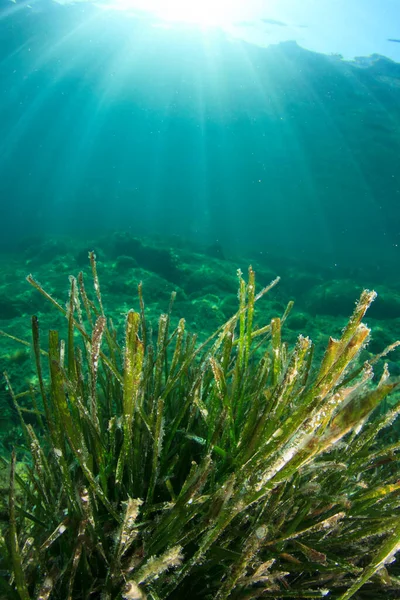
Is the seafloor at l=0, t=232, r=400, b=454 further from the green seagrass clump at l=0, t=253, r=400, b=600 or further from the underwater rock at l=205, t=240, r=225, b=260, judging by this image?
the green seagrass clump at l=0, t=253, r=400, b=600

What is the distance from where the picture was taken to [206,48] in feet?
152

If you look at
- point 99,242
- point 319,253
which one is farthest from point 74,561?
point 319,253

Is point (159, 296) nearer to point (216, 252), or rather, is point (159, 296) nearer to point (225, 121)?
point (216, 252)

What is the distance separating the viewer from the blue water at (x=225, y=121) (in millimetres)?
36906

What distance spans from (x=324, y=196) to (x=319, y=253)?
12229mm

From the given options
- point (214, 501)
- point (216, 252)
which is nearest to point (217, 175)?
point (216, 252)

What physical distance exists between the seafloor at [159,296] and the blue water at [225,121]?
14.8m

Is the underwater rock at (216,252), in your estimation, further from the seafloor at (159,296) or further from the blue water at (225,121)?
the blue water at (225,121)

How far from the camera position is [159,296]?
479 inches

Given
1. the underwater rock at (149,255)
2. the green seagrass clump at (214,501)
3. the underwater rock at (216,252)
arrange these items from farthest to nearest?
the underwater rock at (216,252)
the underwater rock at (149,255)
the green seagrass clump at (214,501)

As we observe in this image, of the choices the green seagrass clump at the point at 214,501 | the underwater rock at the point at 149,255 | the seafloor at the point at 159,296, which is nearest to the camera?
the green seagrass clump at the point at 214,501

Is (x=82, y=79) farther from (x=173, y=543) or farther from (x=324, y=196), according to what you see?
(x=173, y=543)

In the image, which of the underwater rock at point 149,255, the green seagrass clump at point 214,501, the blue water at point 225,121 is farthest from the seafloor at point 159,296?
the blue water at point 225,121

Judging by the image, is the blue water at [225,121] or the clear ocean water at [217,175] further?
the blue water at [225,121]
